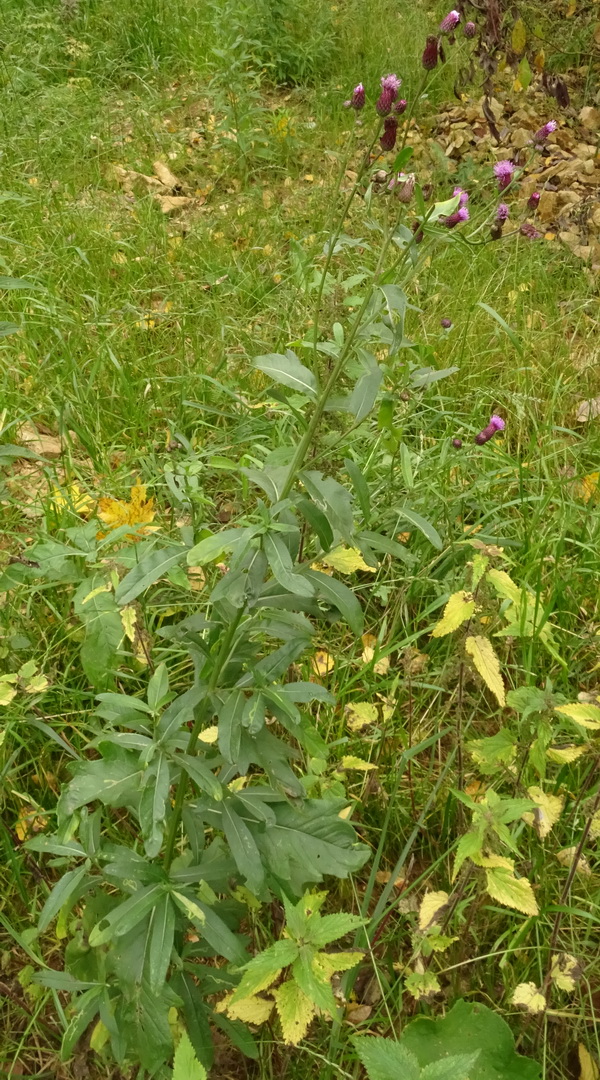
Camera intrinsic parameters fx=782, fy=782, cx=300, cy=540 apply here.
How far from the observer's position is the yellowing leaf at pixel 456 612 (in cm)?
149

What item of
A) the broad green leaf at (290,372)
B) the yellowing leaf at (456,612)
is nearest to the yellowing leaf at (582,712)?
the yellowing leaf at (456,612)

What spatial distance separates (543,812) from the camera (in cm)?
148

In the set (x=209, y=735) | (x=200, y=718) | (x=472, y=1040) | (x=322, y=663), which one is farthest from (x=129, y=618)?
(x=472, y=1040)

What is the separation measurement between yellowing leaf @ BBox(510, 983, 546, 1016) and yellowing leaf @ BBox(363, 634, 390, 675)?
0.78 m

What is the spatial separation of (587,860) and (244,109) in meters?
3.98

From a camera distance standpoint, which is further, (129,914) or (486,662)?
(486,662)

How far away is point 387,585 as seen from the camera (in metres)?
2.21

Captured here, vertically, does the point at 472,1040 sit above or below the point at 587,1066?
above

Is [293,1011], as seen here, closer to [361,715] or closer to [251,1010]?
[251,1010]

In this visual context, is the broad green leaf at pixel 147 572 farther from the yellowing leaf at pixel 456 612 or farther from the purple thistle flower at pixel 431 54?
the purple thistle flower at pixel 431 54

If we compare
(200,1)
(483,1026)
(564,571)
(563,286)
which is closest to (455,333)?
(563,286)

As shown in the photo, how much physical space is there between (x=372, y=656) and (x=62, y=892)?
937 millimetres

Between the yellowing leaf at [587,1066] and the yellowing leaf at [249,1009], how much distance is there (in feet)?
1.83

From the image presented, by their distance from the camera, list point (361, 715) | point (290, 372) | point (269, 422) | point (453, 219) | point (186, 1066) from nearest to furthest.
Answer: point (186, 1066) < point (290, 372) < point (453, 219) < point (361, 715) < point (269, 422)
